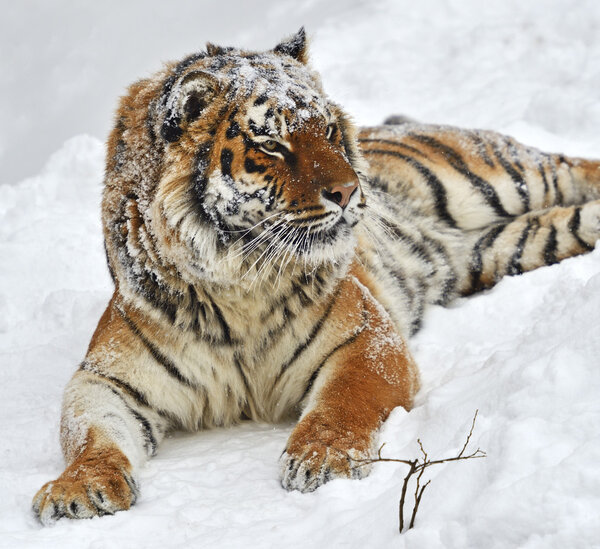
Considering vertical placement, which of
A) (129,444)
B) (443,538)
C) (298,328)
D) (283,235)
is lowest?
(443,538)

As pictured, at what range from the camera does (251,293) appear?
8.34 ft

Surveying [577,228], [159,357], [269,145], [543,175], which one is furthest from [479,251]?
[159,357]

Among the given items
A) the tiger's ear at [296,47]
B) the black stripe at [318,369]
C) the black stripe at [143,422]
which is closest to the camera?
the black stripe at [143,422]

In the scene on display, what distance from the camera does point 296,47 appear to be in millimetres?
2902

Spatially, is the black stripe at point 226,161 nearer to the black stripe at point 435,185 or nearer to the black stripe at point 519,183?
the black stripe at point 435,185

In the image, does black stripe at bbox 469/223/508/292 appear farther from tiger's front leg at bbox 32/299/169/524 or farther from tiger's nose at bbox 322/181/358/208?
tiger's front leg at bbox 32/299/169/524

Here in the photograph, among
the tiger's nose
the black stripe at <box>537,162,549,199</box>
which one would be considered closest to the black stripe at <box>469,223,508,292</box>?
the black stripe at <box>537,162,549,199</box>

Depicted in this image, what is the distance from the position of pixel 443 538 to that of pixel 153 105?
174 centimetres

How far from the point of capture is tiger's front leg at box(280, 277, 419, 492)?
2.11 metres

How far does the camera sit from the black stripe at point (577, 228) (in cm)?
366

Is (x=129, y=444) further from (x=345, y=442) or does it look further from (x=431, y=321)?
(x=431, y=321)

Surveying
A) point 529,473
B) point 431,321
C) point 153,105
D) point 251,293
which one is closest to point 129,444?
point 251,293

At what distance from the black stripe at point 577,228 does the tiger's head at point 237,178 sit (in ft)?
5.36

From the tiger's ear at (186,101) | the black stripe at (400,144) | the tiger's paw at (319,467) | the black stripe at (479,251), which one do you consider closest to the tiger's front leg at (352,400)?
the tiger's paw at (319,467)
